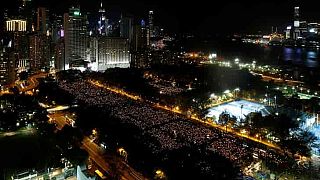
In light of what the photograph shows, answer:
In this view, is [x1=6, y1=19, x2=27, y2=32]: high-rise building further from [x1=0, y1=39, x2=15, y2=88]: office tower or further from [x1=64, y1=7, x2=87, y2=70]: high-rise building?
[x1=0, y1=39, x2=15, y2=88]: office tower

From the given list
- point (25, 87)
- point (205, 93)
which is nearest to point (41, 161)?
point (205, 93)

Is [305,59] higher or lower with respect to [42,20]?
lower

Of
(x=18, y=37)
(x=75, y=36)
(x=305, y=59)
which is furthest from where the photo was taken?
(x=305, y=59)

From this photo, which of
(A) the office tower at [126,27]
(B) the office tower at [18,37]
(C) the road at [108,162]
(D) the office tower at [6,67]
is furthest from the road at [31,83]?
(A) the office tower at [126,27]

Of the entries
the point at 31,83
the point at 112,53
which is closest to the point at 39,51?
the point at 31,83

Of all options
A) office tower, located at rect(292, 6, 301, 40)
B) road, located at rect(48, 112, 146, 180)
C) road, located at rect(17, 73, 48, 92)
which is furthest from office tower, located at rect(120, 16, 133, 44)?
office tower, located at rect(292, 6, 301, 40)

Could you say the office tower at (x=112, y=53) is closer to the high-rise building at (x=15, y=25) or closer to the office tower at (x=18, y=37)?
the office tower at (x=18, y=37)

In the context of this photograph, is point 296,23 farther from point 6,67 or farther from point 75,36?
point 6,67

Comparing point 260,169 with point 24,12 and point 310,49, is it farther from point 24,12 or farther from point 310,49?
point 310,49

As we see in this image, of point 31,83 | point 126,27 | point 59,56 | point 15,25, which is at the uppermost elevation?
point 126,27
